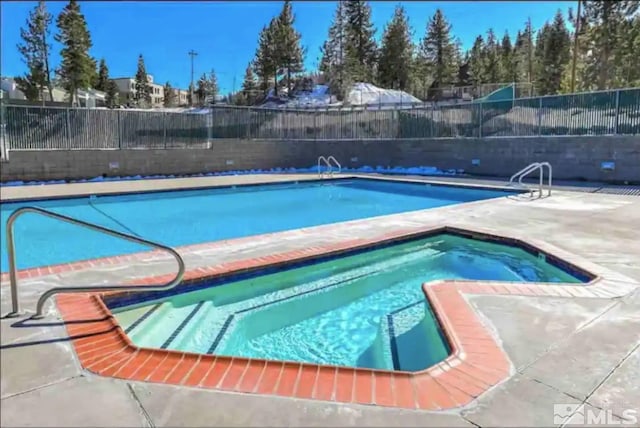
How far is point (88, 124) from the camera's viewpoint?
12688mm

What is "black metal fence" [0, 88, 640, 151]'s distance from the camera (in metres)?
11.1

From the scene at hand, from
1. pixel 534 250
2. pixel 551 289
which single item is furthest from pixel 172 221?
pixel 551 289

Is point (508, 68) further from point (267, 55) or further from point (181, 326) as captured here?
point (181, 326)

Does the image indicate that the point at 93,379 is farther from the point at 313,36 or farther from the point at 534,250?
the point at 313,36

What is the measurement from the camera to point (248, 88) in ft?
135

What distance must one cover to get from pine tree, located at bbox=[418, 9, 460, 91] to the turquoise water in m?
36.8

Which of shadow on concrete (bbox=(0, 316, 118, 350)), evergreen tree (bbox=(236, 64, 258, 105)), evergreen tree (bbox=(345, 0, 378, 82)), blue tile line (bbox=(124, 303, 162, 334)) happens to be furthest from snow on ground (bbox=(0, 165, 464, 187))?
evergreen tree (bbox=(236, 64, 258, 105))

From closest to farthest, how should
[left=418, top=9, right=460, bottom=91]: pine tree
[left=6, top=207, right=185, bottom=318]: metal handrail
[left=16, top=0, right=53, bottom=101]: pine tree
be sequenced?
[left=6, top=207, right=185, bottom=318]: metal handrail → [left=16, top=0, right=53, bottom=101]: pine tree → [left=418, top=9, right=460, bottom=91]: pine tree

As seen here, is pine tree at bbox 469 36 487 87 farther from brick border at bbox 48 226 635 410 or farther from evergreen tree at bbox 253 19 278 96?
brick border at bbox 48 226 635 410

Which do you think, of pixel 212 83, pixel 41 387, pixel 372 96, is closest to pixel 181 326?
pixel 41 387

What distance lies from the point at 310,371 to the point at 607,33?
3006 centimetres

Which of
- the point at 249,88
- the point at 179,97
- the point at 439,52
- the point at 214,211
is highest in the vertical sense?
the point at 439,52

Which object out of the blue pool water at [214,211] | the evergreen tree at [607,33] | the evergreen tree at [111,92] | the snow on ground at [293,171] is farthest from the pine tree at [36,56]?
the evergreen tree at [607,33]

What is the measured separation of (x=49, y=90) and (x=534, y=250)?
112ft
